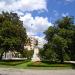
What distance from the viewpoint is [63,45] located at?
54844mm

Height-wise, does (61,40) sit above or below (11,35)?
below

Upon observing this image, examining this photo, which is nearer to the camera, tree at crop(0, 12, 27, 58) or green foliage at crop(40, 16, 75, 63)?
green foliage at crop(40, 16, 75, 63)

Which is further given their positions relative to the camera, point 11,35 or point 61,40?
point 11,35

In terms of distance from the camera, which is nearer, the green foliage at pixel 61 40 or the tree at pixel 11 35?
the green foliage at pixel 61 40

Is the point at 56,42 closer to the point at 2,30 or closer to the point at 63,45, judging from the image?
the point at 63,45

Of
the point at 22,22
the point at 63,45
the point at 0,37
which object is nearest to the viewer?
the point at 63,45

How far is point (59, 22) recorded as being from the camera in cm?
6028

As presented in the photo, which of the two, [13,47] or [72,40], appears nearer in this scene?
[72,40]

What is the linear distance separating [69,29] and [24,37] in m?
16.4

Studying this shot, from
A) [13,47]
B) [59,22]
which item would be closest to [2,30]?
[13,47]

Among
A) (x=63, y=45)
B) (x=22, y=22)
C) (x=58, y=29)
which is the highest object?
(x=22, y=22)

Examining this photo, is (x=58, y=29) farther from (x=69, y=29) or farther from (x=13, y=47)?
(x=13, y=47)

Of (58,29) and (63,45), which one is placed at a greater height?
(58,29)

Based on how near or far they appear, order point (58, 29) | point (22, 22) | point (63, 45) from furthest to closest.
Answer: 1. point (22, 22)
2. point (58, 29)
3. point (63, 45)
